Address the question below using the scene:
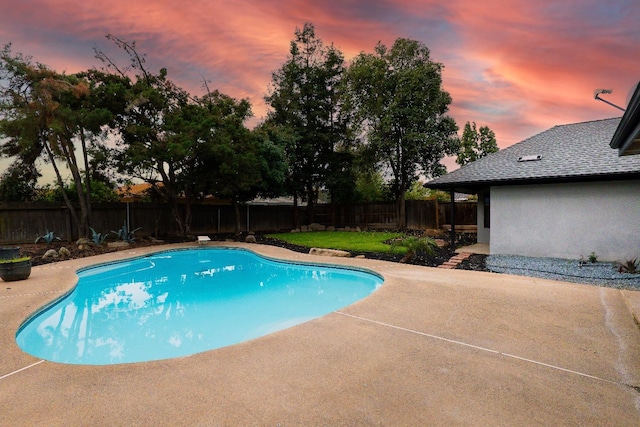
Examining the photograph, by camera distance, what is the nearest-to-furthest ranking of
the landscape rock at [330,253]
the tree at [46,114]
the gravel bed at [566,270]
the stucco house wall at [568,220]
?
the gravel bed at [566,270] → the stucco house wall at [568,220] → the landscape rock at [330,253] → the tree at [46,114]

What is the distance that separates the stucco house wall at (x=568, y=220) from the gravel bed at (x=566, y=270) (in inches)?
18.3

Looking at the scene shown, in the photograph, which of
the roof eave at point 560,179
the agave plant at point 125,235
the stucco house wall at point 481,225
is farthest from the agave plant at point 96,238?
the stucco house wall at point 481,225

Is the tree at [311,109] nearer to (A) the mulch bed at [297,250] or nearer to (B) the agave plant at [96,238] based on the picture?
(A) the mulch bed at [297,250]

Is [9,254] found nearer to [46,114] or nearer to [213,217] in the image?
[46,114]

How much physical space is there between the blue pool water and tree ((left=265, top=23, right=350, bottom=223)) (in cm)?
1084

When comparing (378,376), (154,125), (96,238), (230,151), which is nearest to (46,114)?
(154,125)

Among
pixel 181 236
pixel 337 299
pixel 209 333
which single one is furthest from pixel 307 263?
pixel 181 236

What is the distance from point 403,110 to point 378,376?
16715 mm

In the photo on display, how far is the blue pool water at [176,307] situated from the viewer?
462 centimetres

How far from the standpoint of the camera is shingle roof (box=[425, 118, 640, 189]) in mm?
8578

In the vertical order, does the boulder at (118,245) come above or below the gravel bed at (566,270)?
above

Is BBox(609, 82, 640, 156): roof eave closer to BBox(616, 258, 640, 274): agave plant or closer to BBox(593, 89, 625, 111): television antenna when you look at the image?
BBox(616, 258, 640, 274): agave plant

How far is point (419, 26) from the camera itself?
10.0 m

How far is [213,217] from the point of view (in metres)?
18.7
